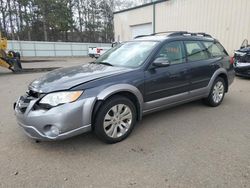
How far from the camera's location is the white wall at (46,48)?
21.9 metres

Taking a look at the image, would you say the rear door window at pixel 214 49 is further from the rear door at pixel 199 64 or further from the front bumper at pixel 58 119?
the front bumper at pixel 58 119

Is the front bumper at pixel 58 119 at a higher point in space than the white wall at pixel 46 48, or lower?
lower

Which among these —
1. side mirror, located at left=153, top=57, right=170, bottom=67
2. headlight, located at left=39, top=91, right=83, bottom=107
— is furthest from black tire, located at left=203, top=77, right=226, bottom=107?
headlight, located at left=39, top=91, right=83, bottom=107

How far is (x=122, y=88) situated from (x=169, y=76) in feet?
3.50

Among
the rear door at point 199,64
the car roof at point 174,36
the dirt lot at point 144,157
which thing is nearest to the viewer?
the dirt lot at point 144,157

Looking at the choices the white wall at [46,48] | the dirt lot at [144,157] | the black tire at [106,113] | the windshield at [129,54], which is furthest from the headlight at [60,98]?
the white wall at [46,48]

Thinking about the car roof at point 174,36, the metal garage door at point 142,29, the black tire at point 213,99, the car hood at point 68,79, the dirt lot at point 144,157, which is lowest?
the dirt lot at point 144,157

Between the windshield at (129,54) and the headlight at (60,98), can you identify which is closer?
the headlight at (60,98)

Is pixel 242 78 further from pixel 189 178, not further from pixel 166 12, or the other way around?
pixel 166 12

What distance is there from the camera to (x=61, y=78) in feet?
10.1

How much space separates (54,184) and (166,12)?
15.6 metres

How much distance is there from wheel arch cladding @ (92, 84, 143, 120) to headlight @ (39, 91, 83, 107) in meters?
0.31

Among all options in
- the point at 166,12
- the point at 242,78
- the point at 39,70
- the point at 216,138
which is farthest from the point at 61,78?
the point at 166,12

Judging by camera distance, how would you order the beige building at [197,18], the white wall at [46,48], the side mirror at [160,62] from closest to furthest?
1. the side mirror at [160,62]
2. the beige building at [197,18]
3. the white wall at [46,48]
